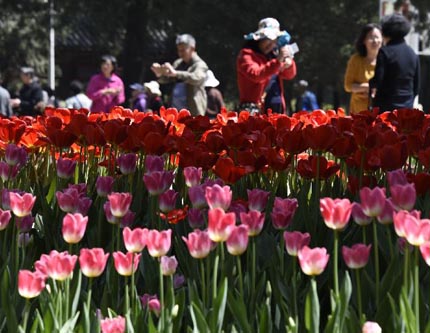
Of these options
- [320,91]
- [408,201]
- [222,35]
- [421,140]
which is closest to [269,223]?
[421,140]

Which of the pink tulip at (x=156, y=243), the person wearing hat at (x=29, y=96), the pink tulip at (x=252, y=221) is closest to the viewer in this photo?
the pink tulip at (x=156, y=243)

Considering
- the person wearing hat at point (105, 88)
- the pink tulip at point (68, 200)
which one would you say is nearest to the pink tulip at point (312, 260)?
the pink tulip at point (68, 200)

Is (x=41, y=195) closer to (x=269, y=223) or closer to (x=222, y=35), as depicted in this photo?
(x=269, y=223)

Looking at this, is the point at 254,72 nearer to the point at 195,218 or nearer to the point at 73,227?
the point at 195,218

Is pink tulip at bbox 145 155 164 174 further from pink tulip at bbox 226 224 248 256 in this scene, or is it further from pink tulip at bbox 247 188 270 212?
pink tulip at bbox 226 224 248 256

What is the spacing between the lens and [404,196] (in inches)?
91.7

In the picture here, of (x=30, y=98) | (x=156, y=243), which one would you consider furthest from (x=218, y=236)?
(x=30, y=98)

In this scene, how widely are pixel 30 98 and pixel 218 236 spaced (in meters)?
13.7

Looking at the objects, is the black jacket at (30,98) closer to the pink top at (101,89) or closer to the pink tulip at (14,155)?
the pink top at (101,89)

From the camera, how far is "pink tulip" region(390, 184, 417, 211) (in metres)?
2.33

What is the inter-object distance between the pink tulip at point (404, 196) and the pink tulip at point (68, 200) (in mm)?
917

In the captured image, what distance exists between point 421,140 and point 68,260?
173cm

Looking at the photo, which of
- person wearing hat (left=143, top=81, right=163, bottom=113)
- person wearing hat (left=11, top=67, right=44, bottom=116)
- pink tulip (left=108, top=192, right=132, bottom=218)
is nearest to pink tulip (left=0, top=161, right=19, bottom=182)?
pink tulip (left=108, top=192, right=132, bottom=218)

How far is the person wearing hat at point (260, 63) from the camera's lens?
8453mm
